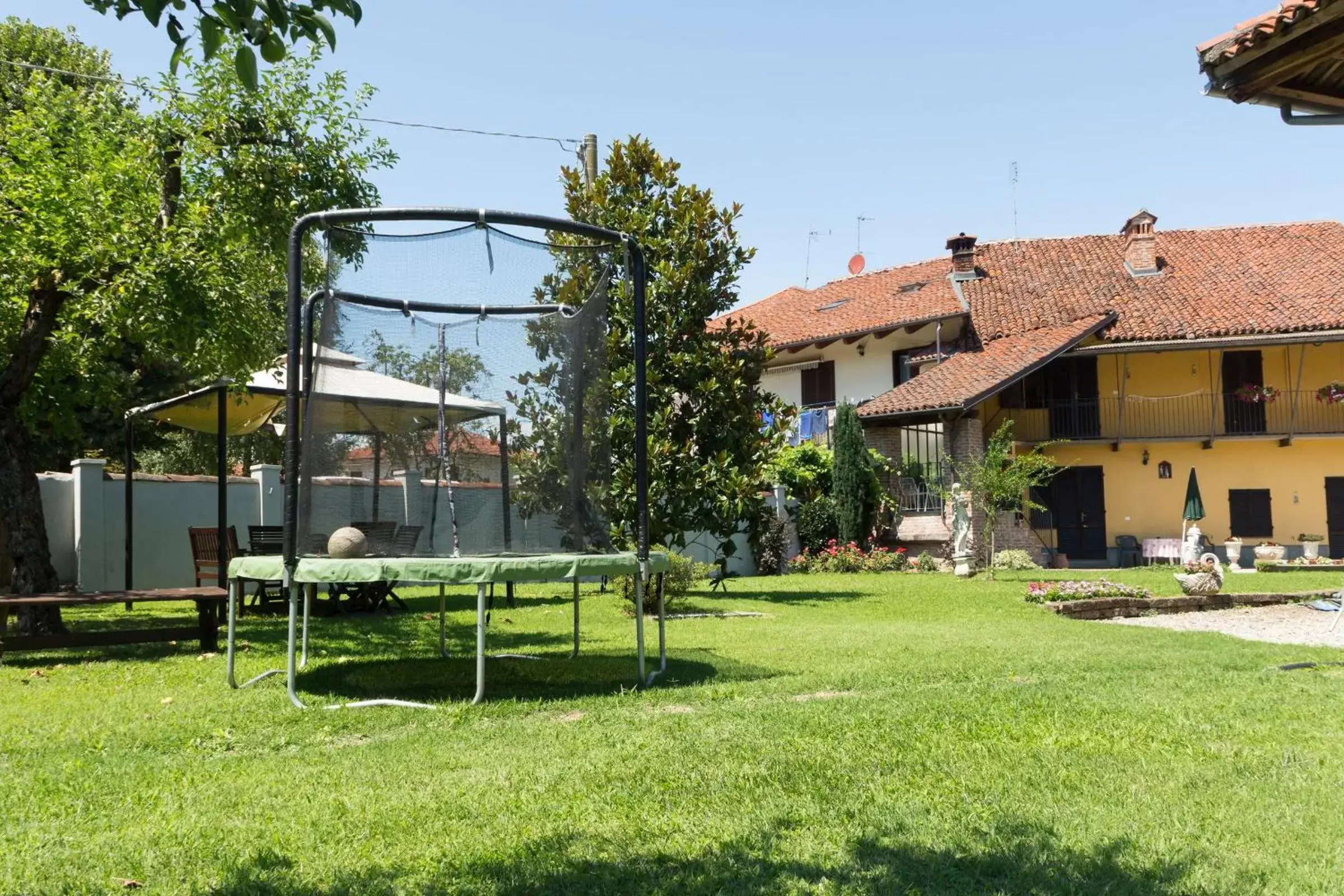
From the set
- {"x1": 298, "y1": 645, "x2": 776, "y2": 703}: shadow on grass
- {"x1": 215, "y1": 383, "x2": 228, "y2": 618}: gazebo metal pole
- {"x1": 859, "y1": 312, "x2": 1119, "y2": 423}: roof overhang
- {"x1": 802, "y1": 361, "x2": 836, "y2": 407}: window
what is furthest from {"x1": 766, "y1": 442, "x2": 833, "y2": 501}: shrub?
{"x1": 298, "y1": 645, "x2": 776, "y2": 703}: shadow on grass

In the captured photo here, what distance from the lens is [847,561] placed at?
72.9 feet

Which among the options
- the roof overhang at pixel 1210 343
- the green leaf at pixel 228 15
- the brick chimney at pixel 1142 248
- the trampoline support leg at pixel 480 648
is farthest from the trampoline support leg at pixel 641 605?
the brick chimney at pixel 1142 248

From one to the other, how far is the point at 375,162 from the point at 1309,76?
9.34m

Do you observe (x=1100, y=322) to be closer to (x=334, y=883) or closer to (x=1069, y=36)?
(x=1069, y=36)

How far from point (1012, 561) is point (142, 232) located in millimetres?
18929

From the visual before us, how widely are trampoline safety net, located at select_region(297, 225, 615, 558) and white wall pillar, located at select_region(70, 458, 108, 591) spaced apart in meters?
8.94

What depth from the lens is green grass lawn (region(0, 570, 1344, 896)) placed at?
10.9ft

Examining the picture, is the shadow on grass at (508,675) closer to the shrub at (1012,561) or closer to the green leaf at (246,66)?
the green leaf at (246,66)

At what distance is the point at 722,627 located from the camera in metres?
11.2

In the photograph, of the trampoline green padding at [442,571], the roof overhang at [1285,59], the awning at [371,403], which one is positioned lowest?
the trampoline green padding at [442,571]

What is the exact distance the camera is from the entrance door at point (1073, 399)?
26.9 metres

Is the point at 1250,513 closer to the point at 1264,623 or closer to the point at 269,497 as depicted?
the point at 1264,623

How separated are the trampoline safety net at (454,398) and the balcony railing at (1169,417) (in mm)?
20952

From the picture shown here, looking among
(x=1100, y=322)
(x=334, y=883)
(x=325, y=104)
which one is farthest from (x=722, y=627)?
(x=1100, y=322)
